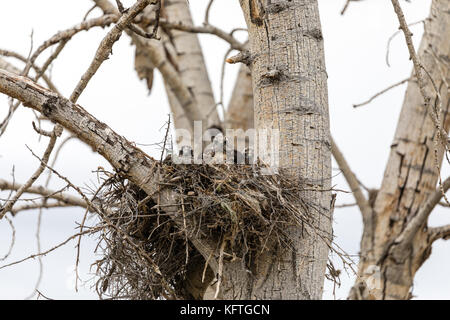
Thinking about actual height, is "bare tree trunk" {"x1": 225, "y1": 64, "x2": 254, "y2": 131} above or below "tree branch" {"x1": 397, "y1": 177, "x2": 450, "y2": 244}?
above

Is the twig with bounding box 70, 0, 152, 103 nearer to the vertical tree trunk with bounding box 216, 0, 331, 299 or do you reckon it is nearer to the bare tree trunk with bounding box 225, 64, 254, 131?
the vertical tree trunk with bounding box 216, 0, 331, 299

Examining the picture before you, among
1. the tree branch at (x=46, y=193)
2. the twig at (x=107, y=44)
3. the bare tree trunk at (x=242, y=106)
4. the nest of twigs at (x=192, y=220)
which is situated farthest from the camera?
the bare tree trunk at (x=242, y=106)

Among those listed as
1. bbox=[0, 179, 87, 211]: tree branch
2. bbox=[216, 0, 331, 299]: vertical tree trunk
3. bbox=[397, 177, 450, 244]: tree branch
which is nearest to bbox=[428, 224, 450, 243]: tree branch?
bbox=[397, 177, 450, 244]: tree branch

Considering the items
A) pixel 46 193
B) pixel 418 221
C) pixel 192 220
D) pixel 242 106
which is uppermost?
pixel 242 106

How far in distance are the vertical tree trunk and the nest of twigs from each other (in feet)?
0.24

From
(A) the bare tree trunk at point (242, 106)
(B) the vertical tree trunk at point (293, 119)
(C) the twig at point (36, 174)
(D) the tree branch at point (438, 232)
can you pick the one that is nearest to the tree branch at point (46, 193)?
(C) the twig at point (36, 174)

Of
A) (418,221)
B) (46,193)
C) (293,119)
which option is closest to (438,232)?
(418,221)

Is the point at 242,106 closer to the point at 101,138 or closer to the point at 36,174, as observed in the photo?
the point at 36,174

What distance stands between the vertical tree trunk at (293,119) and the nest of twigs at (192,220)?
7cm

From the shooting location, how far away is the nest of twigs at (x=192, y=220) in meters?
2.33

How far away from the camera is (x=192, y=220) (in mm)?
2393

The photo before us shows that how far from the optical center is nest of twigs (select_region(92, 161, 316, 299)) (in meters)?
2.33

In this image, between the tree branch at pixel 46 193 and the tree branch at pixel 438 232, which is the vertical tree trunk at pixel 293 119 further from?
the tree branch at pixel 438 232

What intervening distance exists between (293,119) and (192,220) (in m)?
0.64
